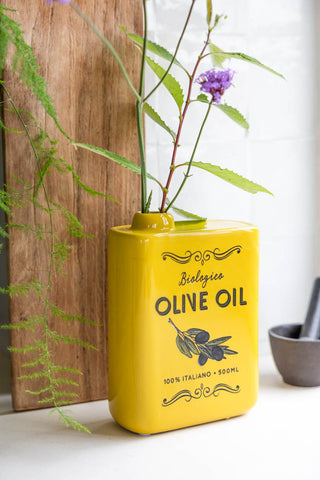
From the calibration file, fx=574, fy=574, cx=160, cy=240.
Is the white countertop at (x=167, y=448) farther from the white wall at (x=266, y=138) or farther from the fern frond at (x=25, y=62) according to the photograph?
the fern frond at (x=25, y=62)

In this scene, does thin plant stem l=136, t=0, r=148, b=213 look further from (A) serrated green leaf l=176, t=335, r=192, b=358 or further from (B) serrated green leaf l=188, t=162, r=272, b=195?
(A) serrated green leaf l=176, t=335, r=192, b=358

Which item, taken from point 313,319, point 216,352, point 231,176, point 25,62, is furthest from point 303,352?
point 25,62

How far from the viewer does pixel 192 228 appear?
2.61ft

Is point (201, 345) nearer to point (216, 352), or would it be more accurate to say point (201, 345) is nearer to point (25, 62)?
point (216, 352)

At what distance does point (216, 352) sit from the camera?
79 centimetres

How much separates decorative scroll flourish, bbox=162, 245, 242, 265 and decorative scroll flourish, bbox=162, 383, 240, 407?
0.17 m

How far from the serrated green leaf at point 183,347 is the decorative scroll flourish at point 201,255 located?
103mm

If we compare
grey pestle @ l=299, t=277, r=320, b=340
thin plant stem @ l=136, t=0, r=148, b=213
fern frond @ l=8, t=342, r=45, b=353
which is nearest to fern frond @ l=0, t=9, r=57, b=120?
thin plant stem @ l=136, t=0, r=148, b=213

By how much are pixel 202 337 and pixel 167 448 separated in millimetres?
149

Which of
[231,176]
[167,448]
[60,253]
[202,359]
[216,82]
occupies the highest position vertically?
[216,82]

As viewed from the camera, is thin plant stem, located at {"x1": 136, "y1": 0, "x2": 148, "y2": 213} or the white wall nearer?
thin plant stem, located at {"x1": 136, "y1": 0, "x2": 148, "y2": 213}

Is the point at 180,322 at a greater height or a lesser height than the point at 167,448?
greater

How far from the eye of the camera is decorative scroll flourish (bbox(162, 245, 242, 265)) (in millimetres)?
740

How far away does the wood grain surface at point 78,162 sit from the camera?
2.64 feet
